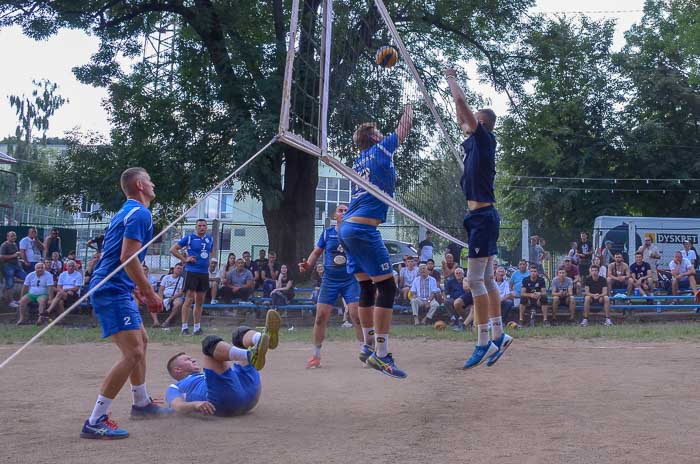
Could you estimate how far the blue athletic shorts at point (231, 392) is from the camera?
18.3 ft

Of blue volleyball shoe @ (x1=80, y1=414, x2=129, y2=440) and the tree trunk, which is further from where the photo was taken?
the tree trunk

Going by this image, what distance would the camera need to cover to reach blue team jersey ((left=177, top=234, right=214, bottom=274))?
518 inches

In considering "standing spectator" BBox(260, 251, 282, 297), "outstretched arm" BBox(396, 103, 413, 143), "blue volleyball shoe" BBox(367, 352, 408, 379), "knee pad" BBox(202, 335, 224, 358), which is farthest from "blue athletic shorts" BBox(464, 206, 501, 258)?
"standing spectator" BBox(260, 251, 282, 297)

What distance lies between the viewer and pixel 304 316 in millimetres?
16109

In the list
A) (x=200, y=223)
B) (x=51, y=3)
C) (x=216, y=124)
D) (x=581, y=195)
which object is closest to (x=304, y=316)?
(x=200, y=223)

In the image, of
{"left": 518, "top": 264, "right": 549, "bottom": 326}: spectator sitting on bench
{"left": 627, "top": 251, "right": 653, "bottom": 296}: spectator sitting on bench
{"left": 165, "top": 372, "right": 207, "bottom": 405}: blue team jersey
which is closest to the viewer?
{"left": 165, "top": 372, "right": 207, "bottom": 405}: blue team jersey

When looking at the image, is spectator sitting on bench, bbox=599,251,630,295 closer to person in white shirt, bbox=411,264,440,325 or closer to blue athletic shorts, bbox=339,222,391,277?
person in white shirt, bbox=411,264,440,325

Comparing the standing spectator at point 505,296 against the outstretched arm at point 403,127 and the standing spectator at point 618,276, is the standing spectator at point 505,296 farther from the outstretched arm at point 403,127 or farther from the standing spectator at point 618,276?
the outstretched arm at point 403,127

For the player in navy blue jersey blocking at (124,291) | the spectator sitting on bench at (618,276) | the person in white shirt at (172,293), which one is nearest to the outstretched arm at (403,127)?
the player in navy blue jersey blocking at (124,291)

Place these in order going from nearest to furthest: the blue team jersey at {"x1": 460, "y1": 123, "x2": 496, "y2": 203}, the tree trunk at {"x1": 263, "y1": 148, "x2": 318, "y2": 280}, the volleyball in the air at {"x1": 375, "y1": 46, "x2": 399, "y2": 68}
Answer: the blue team jersey at {"x1": 460, "y1": 123, "x2": 496, "y2": 203}, the volleyball in the air at {"x1": 375, "y1": 46, "x2": 399, "y2": 68}, the tree trunk at {"x1": 263, "y1": 148, "x2": 318, "y2": 280}

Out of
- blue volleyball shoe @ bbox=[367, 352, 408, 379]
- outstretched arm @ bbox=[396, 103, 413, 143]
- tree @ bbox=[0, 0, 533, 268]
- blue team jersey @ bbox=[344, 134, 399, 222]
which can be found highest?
tree @ bbox=[0, 0, 533, 268]

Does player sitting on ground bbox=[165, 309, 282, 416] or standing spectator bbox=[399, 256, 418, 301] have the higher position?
standing spectator bbox=[399, 256, 418, 301]

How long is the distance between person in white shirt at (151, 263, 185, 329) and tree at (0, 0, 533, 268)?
301 cm

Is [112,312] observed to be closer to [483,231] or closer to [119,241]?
[119,241]
